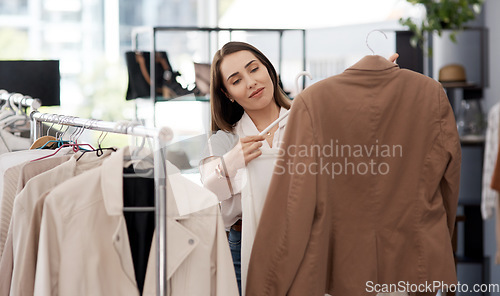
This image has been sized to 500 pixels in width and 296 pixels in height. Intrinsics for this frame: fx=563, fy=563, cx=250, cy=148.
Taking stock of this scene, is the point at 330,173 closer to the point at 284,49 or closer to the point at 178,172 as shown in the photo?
the point at 178,172

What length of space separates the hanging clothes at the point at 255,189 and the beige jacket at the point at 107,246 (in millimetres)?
165

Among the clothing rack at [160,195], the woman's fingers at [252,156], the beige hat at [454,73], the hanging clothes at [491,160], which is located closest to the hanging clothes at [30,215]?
the clothing rack at [160,195]

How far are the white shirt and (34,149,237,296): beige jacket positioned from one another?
0.16m

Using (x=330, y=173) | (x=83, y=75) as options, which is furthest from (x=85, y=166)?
(x=83, y=75)

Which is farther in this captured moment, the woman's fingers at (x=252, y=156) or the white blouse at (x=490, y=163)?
the white blouse at (x=490, y=163)

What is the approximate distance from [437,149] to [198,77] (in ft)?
7.60

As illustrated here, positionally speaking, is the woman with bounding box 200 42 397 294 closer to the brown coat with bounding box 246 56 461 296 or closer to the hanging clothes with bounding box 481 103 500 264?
the brown coat with bounding box 246 56 461 296

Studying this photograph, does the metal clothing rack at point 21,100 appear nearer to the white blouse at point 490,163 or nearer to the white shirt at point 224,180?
the white shirt at point 224,180

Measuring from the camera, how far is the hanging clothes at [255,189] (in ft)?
5.03

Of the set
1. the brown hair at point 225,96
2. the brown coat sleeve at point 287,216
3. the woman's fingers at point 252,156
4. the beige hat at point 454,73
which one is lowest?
the brown coat sleeve at point 287,216

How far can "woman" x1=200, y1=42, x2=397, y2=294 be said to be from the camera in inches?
60.4

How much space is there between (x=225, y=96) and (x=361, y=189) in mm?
562

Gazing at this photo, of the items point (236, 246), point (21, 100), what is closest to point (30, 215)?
point (236, 246)

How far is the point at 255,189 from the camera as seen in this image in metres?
1.54
